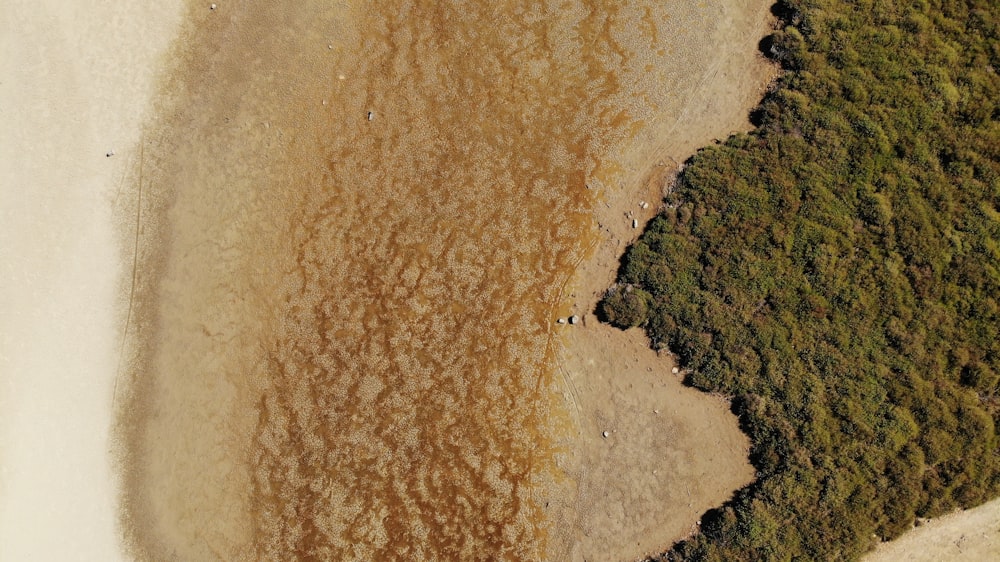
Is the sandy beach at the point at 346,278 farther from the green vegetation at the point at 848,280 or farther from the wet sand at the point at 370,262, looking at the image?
the green vegetation at the point at 848,280

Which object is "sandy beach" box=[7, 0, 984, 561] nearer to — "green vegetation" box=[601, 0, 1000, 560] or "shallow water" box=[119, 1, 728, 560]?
"shallow water" box=[119, 1, 728, 560]

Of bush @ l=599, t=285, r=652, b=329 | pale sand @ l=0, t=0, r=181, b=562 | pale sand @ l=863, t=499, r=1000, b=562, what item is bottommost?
pale sand @ l=0, t=0, r=181, b=562

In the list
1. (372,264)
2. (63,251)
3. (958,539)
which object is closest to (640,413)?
(372,264)

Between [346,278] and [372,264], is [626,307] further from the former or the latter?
[346,278]

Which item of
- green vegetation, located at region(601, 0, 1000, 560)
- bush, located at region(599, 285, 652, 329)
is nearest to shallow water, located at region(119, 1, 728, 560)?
bush, located at region(599, 285, 652, 329)

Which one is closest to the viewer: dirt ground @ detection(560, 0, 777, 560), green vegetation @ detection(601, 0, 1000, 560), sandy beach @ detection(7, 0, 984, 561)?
green vegetation @ detection(601, 0, 1000, 560)

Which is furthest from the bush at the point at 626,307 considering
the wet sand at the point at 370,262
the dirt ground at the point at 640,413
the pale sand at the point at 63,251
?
the pale sand at the point at 63,251

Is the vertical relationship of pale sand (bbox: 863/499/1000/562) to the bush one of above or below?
below
